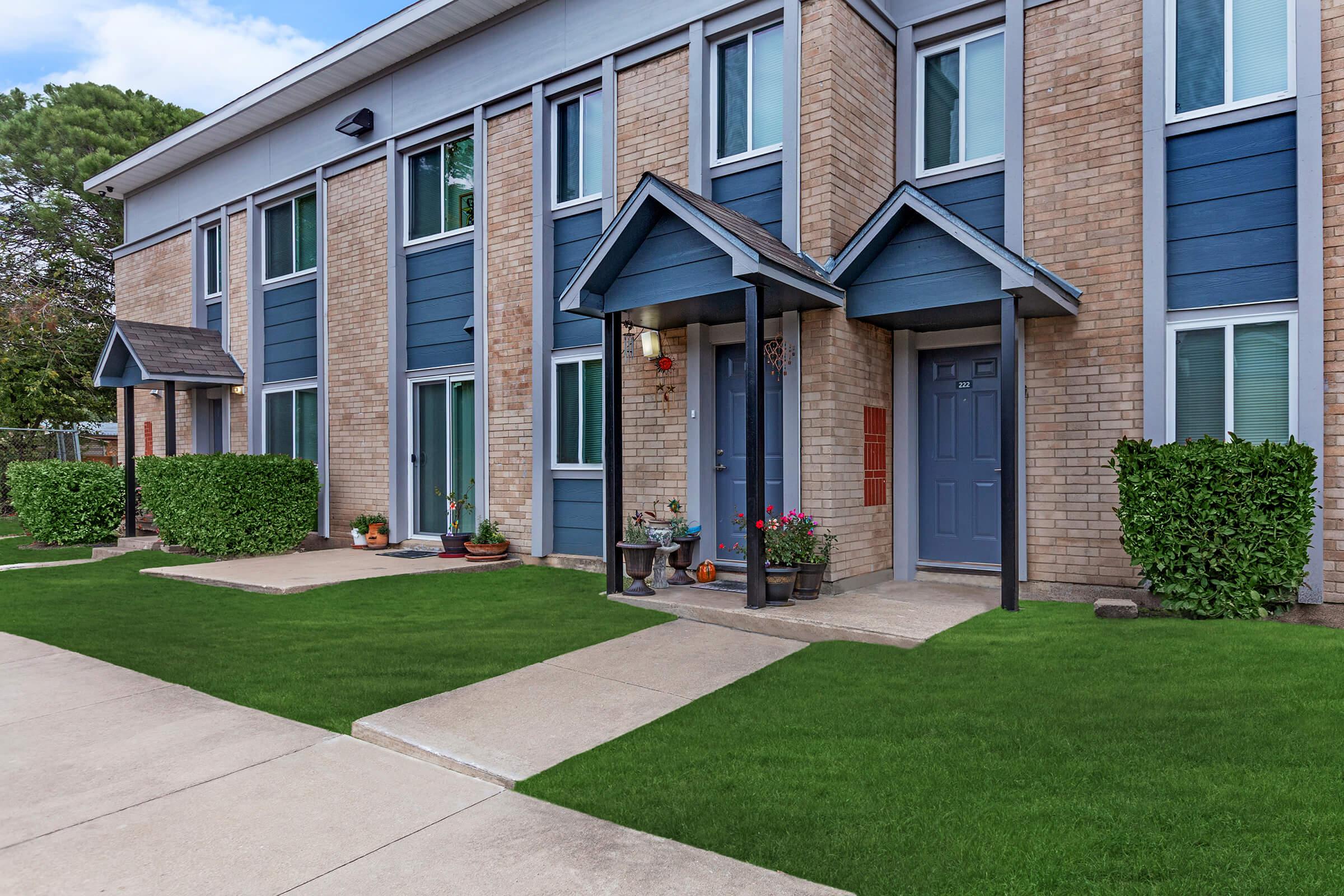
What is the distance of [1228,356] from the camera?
689 centimetres

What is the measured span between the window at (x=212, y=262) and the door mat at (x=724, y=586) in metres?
11.2

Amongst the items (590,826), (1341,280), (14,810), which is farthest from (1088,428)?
(14,810)

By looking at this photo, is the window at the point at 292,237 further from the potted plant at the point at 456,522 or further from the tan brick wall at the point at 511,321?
the potted plant at the point at 456,522

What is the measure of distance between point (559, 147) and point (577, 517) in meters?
4.30

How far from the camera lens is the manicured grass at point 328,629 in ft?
17.1

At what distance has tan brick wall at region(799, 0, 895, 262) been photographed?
7.78 meters

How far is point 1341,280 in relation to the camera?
6.45 m

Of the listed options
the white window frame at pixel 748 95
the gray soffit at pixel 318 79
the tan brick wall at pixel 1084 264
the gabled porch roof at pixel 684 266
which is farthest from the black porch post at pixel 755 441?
the gray soffit at pixel 318 79

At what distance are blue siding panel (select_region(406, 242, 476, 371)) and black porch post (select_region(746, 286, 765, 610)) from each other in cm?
493

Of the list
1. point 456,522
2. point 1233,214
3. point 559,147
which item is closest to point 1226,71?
point 1233,214

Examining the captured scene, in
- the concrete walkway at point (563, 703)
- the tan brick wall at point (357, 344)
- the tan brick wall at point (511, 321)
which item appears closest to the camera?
the concrete walkway at point (563, 703)

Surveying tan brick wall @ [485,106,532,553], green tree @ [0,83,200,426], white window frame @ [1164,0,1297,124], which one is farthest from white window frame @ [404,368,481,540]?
green tree @ [0,83,200,426]

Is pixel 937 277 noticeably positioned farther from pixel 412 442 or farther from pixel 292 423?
pixel 292 423

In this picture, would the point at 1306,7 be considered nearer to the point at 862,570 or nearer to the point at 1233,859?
the point at 862,570
